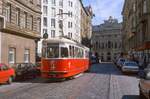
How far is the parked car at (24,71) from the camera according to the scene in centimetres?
2818

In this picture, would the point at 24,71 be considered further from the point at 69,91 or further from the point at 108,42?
the point at 108,42

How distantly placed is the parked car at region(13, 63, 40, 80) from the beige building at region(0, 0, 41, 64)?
5.32m

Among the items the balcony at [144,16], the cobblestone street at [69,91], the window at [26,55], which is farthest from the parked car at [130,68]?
the balcony at [144,16]

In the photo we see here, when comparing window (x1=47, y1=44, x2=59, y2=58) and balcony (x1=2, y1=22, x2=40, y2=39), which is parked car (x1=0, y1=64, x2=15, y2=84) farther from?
balcony (x1=2, y1=22, x2=40, y2=39)

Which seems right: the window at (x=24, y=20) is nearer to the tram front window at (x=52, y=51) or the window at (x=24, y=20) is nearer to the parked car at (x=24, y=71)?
the parked car at (x=24, y=71)

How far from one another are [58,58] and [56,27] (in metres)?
74.2

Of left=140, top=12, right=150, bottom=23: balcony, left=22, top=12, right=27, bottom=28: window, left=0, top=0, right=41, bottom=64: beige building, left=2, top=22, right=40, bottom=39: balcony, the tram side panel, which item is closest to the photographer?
the tram side panel

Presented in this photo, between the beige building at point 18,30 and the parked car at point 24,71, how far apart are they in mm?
5316

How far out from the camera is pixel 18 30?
38938 millimetres

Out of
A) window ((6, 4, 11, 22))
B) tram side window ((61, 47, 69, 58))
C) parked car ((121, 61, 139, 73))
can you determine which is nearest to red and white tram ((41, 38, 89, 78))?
tram side window ((61, 47, 69, 58))

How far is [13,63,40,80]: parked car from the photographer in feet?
92.5

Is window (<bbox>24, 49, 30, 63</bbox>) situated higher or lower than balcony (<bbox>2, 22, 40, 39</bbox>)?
lower

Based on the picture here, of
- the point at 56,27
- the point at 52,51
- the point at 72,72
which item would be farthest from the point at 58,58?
the point at 56,27

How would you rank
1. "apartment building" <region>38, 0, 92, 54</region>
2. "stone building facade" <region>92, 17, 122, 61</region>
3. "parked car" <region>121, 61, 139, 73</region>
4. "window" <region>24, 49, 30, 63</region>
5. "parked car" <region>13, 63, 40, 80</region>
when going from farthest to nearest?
1. "stone building facade" <region>92, 17, 122, 61</region>
2. "apartment building" <region>38, 0, 92, 54</region>
3. "window" <region>24, 49, 30, 63</region>
4. "parked car" <region>121, 61, 139, 73</region>
5. "parked car" <region>13, 63, 40, 80</region>
